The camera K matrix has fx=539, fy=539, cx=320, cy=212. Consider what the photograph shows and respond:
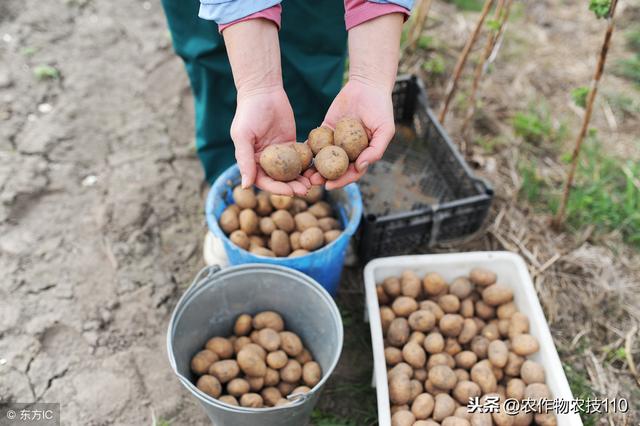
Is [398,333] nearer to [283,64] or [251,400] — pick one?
[251,400]

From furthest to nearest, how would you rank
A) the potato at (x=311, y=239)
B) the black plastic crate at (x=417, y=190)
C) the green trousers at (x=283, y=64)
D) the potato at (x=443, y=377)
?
the black plastic crate at (x=417, y=190) < the green trousers at (x=283, y=64) < the potato at (x=311, y=239) < the potato at (x=443, y=377)

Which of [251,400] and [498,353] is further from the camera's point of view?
[498,353]

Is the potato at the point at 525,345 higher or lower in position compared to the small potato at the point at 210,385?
lower

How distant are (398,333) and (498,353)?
36 cm

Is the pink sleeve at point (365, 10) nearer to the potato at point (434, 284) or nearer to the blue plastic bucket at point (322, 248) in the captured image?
the blue plastic bucket at point (322, 248)

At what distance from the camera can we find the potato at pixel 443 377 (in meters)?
1.85

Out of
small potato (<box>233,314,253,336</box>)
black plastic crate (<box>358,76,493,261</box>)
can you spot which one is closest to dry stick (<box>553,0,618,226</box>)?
black plastic crate (<box>358,76,493,261</box>)

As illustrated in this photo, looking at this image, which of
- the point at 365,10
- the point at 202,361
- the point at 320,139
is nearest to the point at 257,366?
the point at 202,361

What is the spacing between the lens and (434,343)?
1943 mm

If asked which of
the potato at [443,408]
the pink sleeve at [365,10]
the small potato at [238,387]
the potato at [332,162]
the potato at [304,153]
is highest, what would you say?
the pink sleeve at [365,10]

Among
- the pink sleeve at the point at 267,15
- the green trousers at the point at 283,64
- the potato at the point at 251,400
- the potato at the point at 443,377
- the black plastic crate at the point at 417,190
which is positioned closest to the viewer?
the pink sleeve at the point at 267,15

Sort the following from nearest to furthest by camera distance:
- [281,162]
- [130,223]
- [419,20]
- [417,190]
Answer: [281,162]
[130,223]
[417,190]
[419,20]

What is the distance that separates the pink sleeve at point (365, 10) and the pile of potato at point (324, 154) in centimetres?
32

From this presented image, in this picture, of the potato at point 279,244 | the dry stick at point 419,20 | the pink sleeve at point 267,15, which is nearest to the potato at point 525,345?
the potato at point 279,244
